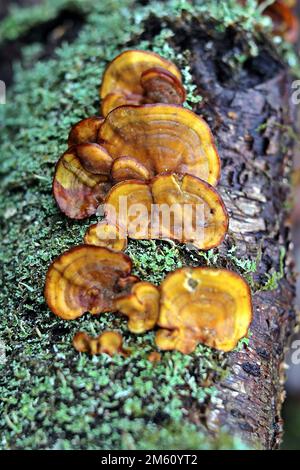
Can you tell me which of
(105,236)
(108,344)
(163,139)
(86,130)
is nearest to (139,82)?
Result: (86,130)

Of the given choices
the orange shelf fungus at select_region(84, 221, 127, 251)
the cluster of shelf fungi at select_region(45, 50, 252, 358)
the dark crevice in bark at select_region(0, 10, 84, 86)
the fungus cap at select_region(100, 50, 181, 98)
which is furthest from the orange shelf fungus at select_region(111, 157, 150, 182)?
the dark crevice in bark at select_region(0, 10, 84, 86)

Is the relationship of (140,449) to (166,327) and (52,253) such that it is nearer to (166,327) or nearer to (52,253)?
(166,327)

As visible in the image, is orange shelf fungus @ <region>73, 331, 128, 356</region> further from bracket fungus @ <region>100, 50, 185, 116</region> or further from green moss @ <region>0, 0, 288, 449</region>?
bracket fungus @ <region>100, 50, 185, 116</region>

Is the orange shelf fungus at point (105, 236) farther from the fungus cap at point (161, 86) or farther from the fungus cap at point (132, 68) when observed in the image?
the fungus cap at point (132, 68)

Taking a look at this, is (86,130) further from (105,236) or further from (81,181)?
(105,236)

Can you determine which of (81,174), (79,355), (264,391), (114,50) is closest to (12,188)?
(81,174)

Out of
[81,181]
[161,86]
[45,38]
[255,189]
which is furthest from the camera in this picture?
[45,38]
